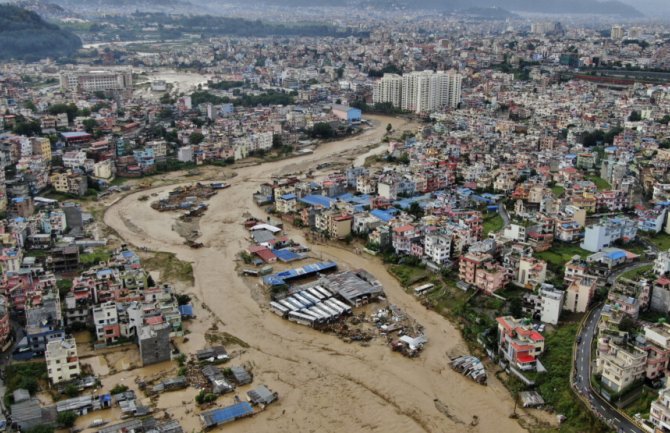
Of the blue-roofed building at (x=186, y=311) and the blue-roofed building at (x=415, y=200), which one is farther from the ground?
the blue-roofed building at (x=415, y=200)

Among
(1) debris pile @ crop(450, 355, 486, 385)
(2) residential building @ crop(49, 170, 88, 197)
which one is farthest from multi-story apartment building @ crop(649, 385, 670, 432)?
(2) residential building @ crop(49, 170, 88, 197)

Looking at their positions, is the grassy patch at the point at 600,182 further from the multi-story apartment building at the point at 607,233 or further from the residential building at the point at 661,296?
the residential building at the point at 661,296

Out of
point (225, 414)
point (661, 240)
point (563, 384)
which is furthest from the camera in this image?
point (661, 240)

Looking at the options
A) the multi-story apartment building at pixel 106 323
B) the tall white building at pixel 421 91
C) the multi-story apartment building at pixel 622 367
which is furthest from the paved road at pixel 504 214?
the tall white building at pixel 421 91

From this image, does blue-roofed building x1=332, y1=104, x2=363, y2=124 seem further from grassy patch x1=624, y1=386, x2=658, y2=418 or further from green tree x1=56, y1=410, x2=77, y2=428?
green tree x1=56, y1=410, x2=77, y2=428

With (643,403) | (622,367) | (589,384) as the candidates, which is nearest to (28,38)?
(589,384)

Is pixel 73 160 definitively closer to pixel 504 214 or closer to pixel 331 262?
pixel 331 262

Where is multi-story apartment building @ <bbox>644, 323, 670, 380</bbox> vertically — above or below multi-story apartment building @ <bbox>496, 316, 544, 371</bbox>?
above
